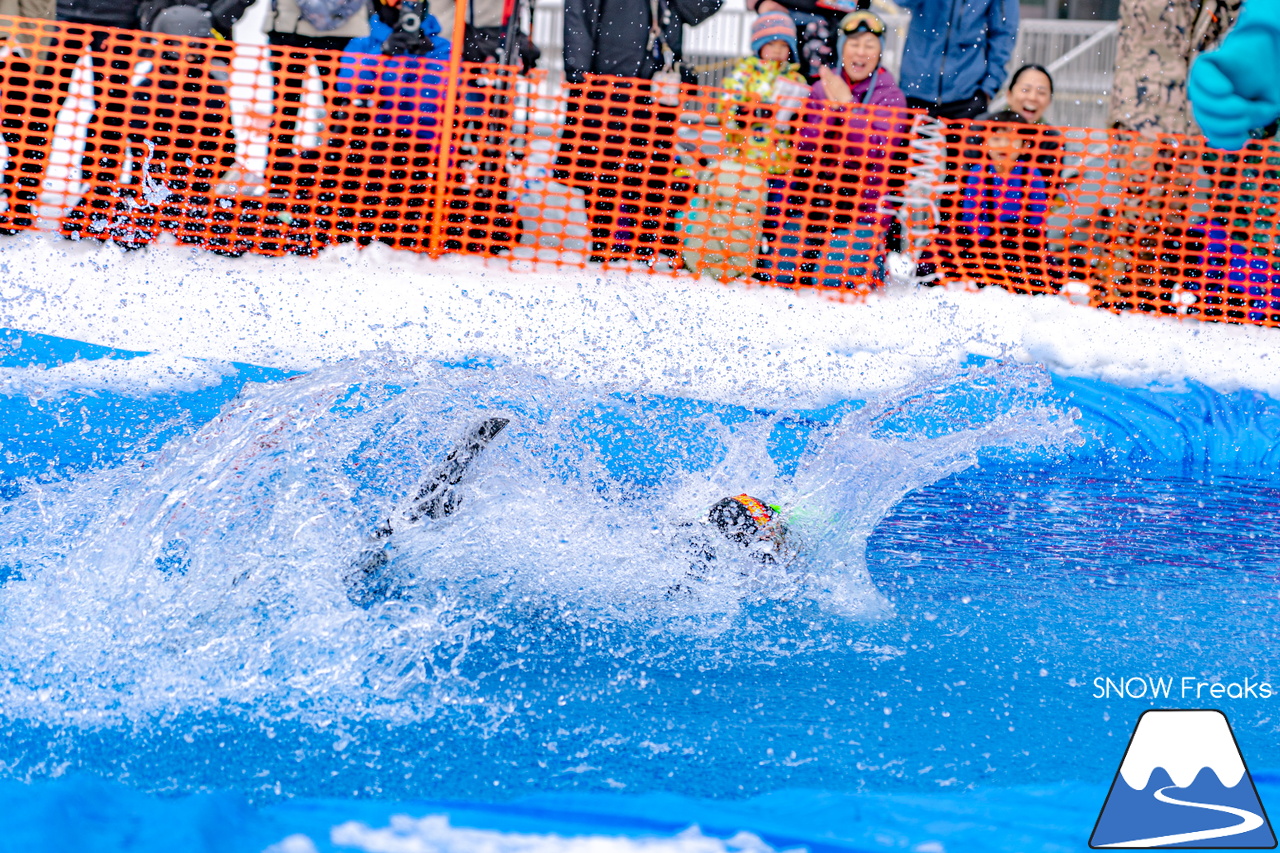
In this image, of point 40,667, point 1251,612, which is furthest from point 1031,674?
point 40,667

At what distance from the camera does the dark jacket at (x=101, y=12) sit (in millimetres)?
5918

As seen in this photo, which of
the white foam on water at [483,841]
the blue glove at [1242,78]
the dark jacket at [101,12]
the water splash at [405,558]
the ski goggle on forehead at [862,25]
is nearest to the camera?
the white foam on water at [483,841]

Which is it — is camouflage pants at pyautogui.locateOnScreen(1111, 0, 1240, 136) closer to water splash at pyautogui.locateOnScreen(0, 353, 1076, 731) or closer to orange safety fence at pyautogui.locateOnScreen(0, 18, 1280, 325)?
orange safety fence at pyautogui.locateOnScreen(0, 18, 1280, 325)

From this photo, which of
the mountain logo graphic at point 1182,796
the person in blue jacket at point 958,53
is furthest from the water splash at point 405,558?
the person in blue jacket at point 958,53

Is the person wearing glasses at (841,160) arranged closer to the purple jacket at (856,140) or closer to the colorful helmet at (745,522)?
the purple jacket at (856,140)

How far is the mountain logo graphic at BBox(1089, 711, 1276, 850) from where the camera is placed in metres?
2.18

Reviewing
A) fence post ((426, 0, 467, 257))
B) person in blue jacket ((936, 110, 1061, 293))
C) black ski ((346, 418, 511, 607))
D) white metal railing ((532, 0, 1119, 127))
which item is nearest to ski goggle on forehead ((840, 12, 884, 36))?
person in blue jacket ((936, 110, 1061, 293))

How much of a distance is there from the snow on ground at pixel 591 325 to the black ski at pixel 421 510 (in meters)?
1.43

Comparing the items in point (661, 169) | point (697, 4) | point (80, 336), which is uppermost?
point (697, 4)

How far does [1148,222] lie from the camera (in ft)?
19.3

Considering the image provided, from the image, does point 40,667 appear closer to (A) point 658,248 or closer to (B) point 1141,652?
(B) point 1141,652

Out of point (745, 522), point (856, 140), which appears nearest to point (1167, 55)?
point (856, 140)

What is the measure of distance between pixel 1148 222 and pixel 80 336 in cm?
482

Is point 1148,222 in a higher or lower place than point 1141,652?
higher
